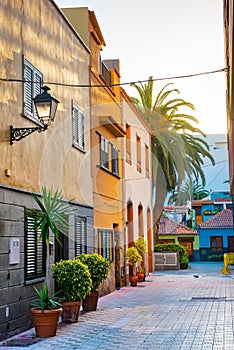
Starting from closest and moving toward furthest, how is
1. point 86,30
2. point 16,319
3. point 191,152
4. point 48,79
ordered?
1. point 16,319
2. point 48,79
3. point 86,30
4. point 191,152

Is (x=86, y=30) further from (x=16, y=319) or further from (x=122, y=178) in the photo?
(x=16, y=319)

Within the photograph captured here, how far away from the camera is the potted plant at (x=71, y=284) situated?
11.8 metres

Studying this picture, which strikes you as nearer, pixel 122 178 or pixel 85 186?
pixel 85 186

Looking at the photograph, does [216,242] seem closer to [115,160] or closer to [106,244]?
[115,160]

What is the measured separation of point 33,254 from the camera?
1180 cm

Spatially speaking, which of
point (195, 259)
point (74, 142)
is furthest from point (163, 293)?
point (195, 259)

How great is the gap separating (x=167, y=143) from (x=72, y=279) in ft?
73.5

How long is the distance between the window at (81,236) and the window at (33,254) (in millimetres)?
3191

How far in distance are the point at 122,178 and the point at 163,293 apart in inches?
213

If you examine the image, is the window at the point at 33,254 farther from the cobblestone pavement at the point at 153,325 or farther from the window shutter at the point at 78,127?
the window shutter at the point at 78,127

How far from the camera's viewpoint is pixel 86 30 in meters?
18.9

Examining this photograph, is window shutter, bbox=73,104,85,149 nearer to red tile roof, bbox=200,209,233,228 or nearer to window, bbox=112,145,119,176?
window, bbox=112,145,119,176

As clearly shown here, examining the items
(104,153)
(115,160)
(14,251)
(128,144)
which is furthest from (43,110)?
(128,144)

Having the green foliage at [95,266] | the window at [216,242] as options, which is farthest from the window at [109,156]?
the window at [216,242]
